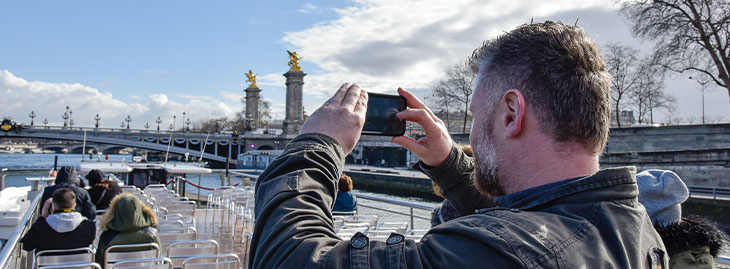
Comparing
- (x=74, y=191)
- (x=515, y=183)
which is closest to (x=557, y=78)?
(x=515, y=183)

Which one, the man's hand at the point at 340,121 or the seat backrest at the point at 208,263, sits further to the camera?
the seat backrest at the point at 208,263

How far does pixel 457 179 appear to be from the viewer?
59.4 inches

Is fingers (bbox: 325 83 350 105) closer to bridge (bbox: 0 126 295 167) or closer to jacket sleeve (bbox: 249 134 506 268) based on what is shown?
jacket sleeve (bbox: 249 134 506 268)

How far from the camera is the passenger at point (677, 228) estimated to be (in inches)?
66.8

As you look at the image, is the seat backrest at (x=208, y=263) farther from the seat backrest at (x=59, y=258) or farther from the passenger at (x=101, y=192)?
the passenger at (x=101, y=192)

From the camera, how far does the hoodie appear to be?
4.45m

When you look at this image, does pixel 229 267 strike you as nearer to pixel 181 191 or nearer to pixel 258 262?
pixel 258 262

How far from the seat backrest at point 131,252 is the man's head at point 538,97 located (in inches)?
148

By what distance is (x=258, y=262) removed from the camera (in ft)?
2.83

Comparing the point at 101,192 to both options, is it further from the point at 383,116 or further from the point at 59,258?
the point at 383,116

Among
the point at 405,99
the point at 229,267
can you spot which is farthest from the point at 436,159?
the point at 229,267

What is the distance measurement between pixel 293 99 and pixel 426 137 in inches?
2294

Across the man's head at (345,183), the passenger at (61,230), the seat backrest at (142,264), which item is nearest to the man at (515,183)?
the seat backrest at (142,264)

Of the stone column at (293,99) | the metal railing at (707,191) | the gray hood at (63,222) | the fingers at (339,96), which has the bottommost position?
the metal railing at (707,191)
